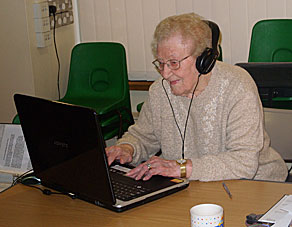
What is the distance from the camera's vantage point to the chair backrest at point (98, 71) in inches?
143

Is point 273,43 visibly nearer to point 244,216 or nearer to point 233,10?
point 233,10

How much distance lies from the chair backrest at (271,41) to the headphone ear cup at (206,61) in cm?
158

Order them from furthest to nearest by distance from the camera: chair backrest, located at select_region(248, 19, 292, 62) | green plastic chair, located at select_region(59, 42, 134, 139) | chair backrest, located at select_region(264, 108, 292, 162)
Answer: green plastic chair, located at select_region(59, 42, 134, 139), chair backrest, located at select_region(248, 19, 292, 62), chair backrest, located at select_region(264, 108, 292, 162)

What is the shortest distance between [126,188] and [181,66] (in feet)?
1.62

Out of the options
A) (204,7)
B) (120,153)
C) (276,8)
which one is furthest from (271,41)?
(120,153)

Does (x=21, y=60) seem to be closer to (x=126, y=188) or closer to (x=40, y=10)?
(x=40, y=10)

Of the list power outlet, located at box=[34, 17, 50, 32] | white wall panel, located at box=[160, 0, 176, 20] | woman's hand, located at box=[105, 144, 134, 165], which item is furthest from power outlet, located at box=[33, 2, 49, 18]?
woman's hand, located at box=[105, 144, 134, 165]

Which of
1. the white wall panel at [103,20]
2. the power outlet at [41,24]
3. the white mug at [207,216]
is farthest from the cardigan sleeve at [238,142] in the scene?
the white wall panel at [103,20]

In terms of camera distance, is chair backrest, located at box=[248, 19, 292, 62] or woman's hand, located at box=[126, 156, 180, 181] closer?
woman's hand, located at box=[126, 156, 180, 181]

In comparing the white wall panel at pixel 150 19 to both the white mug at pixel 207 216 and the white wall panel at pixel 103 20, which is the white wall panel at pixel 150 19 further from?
the white mug at pixel 207 216

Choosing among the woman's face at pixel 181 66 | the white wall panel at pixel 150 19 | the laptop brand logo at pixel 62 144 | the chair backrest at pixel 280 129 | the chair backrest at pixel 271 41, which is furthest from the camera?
the white wall panel at pixel 150 19

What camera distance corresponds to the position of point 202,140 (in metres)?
2.05

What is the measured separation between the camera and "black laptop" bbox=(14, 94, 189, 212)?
1.51 metres

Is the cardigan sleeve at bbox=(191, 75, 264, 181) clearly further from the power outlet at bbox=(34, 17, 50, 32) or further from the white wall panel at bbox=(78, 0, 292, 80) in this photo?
the power outlet at bbox=(34, 17, 50, 32)
